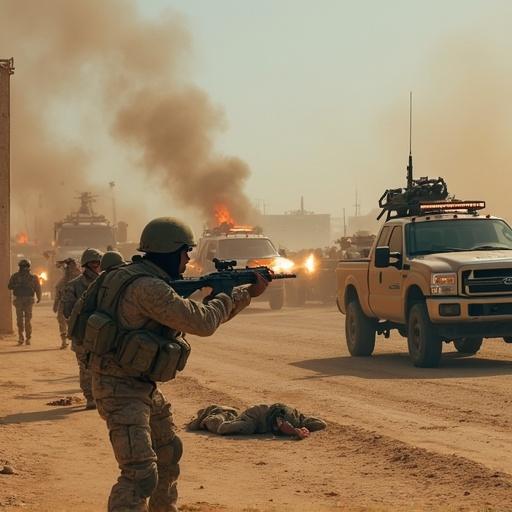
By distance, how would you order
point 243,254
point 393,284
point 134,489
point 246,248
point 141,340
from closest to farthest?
point 134,489
point 141,340
point 393,284
point 243,254
point 246,248

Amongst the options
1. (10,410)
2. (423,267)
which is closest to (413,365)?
(423,267)

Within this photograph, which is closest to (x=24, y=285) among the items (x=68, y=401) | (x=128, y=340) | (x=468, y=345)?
(x=468, y=345)

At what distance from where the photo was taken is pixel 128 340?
6.37 m

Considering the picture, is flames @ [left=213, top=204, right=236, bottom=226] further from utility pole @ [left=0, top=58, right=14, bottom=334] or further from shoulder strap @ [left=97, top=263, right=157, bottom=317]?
shoulder strap @ [left=97, top=263, right=157, bottom=317]

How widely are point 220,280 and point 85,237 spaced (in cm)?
3599

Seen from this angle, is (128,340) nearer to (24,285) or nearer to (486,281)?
(486,281)

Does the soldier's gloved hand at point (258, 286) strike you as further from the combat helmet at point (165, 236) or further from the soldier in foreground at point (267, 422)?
the soldier in foreground at point (267, 422)

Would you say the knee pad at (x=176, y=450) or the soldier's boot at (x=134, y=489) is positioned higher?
the knee pad at (x=176, y=450)

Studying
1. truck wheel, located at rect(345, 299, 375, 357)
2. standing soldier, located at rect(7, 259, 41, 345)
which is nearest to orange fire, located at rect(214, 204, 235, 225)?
standing soldier, located at rect(7, 259, 41, 345)

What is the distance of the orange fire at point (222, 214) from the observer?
53.0 meters

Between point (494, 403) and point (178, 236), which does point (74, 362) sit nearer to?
point (494, 403)

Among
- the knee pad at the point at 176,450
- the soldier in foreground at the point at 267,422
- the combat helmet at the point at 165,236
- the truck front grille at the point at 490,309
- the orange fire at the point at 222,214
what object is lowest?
the soldier in foreground at the point at 267,422

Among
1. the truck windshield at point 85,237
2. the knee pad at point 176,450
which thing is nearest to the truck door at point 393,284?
the knee pad at point 176,450

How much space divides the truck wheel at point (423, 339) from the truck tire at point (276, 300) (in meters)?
20.1
